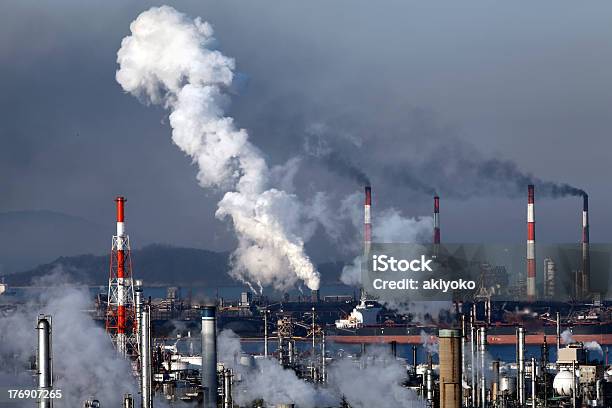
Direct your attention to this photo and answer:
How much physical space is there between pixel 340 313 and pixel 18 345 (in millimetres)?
66768

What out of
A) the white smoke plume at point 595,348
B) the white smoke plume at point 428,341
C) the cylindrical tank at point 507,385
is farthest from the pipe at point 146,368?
the white smoke plume at point 428,341

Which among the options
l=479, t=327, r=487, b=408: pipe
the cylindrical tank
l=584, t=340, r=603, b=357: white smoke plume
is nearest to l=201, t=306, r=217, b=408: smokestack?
l=479, t=327, r=487, b=408: pipe

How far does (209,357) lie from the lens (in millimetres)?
48812

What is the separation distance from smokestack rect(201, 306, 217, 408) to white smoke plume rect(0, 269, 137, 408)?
2.51 meters

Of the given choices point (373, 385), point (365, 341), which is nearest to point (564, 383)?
point (373, 385)

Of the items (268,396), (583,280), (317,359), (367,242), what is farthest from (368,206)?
(268,396)

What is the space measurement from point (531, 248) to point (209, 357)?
166 ft

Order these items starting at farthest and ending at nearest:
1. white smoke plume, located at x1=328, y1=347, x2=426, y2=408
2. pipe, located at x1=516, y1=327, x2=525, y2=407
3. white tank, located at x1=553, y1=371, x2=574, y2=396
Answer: white tank, located at x1=553, y1=371, x2=574, y2=396 → white smoke plume, located at x1=328, y1=347, x2=426, y2=408 → pipe, located at x1=516, y1=327, x2=525, y2=407

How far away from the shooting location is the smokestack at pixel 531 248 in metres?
92.6

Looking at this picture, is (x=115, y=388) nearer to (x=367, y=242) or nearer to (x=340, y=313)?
(x=367, y=242)

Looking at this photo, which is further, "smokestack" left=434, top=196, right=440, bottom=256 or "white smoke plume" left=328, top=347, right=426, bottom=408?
"smokestack" left=434, top=196, right=440, bottom=256

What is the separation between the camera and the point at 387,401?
47.6 meters

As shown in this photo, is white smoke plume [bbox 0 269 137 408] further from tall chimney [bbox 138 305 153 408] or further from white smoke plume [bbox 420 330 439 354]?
white smoke plume [bbox 420 330 439 354]

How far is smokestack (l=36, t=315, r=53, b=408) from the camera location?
30188mm
